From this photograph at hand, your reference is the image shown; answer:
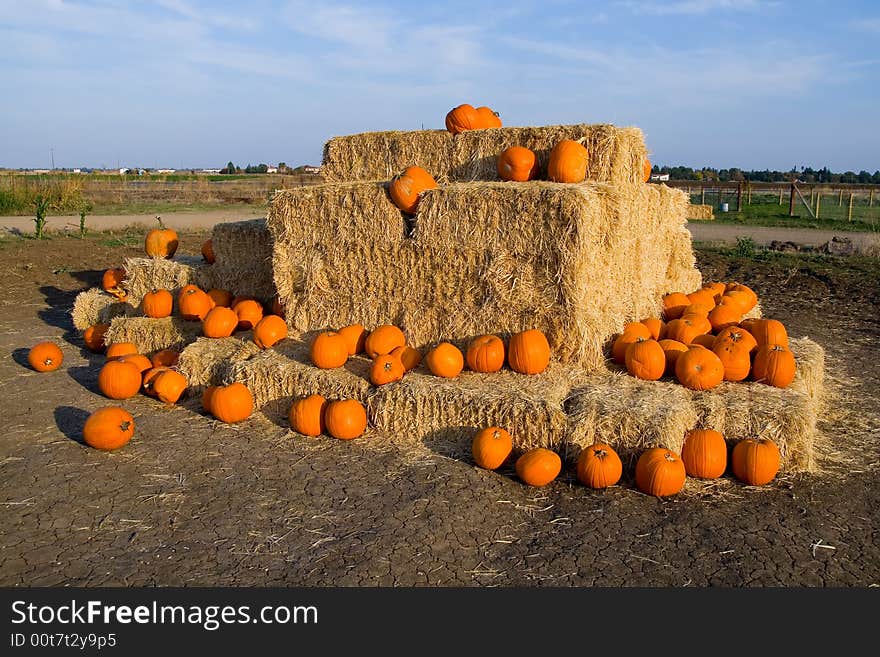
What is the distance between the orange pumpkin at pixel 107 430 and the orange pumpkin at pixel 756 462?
15.3 feet

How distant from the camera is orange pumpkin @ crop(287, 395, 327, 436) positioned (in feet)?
19.0

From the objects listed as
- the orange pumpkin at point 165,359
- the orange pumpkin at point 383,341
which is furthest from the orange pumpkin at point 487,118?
the orange pumpkin at point 165,359

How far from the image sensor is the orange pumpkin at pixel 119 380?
21.9 ft

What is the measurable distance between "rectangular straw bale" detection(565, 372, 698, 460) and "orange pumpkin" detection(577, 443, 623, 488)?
0.19 m

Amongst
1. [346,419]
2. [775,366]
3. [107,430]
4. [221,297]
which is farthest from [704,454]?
[221,297]

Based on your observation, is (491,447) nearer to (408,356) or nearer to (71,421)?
(408,356)

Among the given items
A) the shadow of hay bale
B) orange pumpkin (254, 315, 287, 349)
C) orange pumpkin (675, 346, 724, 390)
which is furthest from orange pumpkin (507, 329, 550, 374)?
the shadow of hay bale

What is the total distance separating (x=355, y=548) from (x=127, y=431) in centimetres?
253

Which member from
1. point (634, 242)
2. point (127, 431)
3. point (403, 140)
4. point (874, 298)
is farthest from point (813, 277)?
point (127, 431)

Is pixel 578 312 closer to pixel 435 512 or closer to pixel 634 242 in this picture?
pixel 634 242

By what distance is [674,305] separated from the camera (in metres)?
7.69

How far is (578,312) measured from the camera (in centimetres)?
598

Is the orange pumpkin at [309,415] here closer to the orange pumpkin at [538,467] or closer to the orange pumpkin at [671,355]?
the orange pumpkin at [538,467]

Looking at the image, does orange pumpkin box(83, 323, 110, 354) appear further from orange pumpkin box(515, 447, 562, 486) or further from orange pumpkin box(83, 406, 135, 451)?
orange pumpkin box(515, 447, 562, 486)
